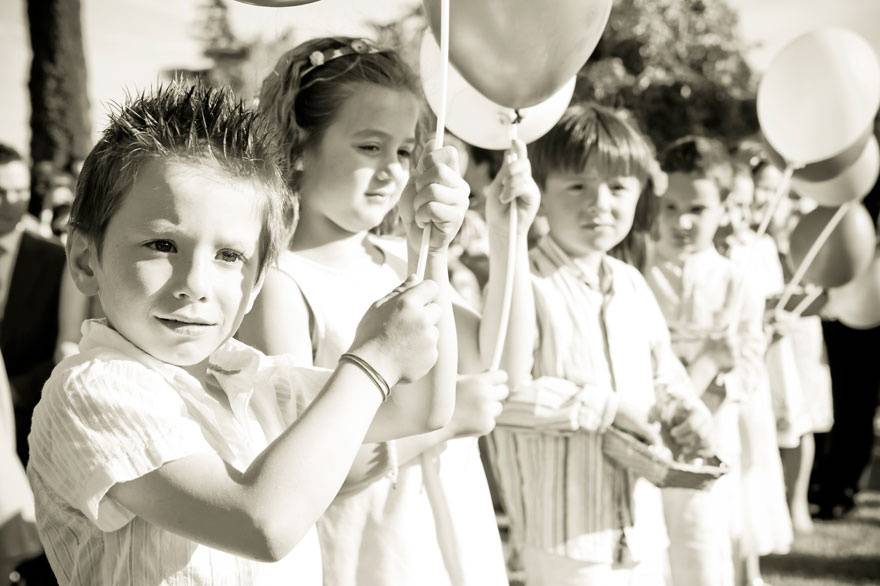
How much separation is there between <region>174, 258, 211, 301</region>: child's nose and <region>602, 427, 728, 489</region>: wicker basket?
4.54 ft

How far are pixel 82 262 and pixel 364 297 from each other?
0.70 m

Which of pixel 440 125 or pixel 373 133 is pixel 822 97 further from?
pixel 440 125

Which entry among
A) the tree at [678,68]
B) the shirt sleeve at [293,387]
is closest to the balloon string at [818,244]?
the shirt sleeve at [293,387]

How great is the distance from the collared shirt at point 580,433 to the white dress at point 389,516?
502mm

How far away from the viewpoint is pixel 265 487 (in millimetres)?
1201

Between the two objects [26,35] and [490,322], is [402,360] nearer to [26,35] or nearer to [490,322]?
[490,322]

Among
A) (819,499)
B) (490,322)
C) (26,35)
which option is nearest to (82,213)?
(490,322)

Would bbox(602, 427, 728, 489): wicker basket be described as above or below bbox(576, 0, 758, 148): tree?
below

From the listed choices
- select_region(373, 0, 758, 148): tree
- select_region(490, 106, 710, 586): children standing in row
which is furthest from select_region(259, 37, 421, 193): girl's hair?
select_region(373, 0, 758, 148): tree

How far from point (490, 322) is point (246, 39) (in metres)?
0.83

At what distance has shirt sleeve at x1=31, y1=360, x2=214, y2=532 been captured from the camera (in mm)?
1216

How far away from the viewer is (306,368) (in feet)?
5.24

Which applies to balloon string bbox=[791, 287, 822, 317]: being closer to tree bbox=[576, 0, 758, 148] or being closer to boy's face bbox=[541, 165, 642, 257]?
boy's face bbox=[541, 165, 642, 257]

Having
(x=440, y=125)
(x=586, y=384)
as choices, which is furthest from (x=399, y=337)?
(x=586, y=384)
